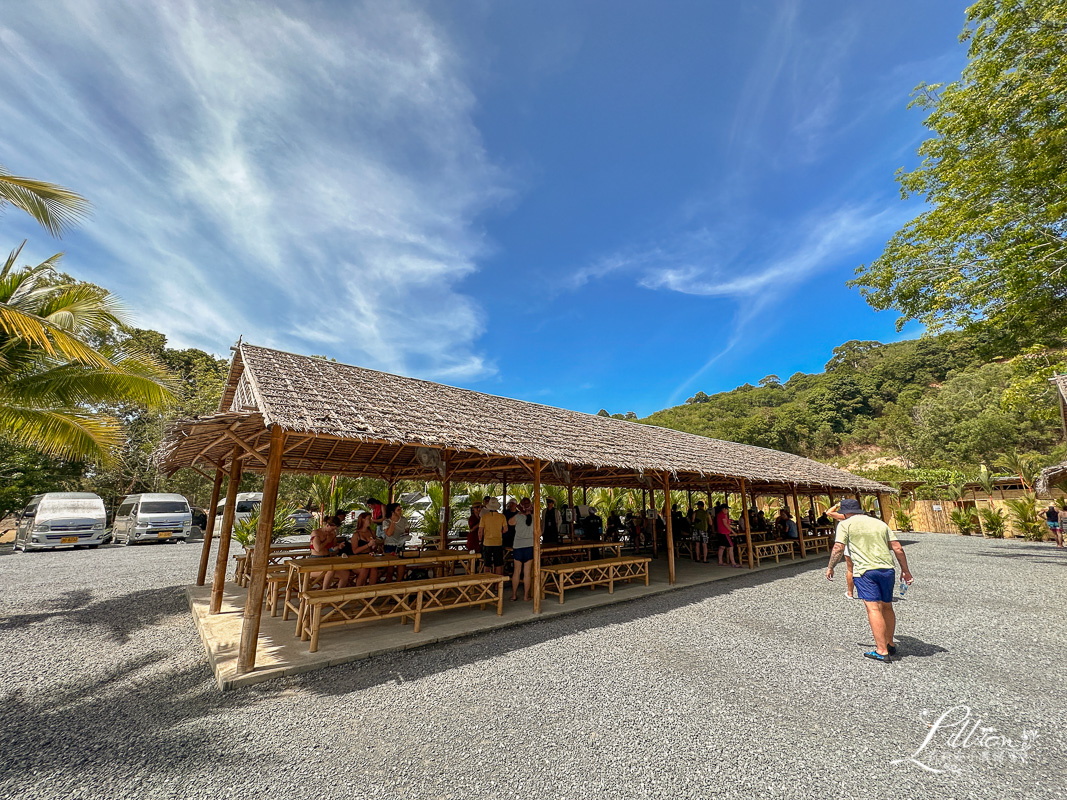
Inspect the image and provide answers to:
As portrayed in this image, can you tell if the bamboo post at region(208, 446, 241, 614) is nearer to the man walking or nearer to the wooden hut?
the wooden hut

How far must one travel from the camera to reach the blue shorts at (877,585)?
479cm

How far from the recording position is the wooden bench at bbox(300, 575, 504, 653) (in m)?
5.14

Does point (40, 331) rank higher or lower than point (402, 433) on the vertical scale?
higher

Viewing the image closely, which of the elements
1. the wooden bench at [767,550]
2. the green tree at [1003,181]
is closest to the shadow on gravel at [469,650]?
the wooden bench at [767,550]

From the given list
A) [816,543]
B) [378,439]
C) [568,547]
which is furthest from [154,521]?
[816,543]

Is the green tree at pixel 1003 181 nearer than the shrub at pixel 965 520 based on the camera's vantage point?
Yes

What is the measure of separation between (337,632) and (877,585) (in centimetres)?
661

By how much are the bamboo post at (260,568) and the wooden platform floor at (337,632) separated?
189mm

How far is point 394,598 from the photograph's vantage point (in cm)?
614

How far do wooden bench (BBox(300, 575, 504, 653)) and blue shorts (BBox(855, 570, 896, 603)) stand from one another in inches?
178

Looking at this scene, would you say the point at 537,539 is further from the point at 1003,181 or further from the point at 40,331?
the point at 1003,181

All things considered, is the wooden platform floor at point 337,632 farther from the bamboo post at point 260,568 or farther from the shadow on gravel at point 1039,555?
the shadow on gravel at point 1039,555

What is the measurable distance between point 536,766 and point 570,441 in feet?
19.9

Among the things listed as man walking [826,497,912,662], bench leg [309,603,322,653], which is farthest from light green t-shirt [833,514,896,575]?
bench leg [309,603,322,653]
